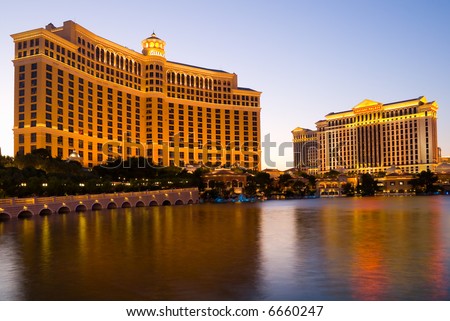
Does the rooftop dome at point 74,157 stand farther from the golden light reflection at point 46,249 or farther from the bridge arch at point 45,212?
the golden light reflection at point 46,249

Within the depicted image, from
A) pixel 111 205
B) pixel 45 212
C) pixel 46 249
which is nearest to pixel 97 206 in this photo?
pixel 111 205

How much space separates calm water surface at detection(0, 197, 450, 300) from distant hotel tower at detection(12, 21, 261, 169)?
324 feet

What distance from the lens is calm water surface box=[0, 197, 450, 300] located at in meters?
21.0

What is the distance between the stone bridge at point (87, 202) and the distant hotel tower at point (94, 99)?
42.9m

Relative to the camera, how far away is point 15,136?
452 ft

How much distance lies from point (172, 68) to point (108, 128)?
4649cm

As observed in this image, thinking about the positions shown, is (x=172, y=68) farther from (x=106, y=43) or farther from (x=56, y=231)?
(x=56, y=231)

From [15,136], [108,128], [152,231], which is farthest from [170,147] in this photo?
[152,231]

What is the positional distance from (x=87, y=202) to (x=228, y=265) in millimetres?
66854

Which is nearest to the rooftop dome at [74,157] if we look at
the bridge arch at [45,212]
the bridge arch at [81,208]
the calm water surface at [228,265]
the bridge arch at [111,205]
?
the bridge arch at [111,205]

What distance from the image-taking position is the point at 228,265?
28.2 meters

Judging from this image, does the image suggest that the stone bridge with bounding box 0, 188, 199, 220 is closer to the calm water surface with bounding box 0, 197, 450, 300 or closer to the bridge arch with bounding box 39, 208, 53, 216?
the bridge arch with bounding box 39, 208, 53, 216

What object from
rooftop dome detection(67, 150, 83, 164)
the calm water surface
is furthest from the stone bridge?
rooftop dome detection(67, 150, 83, 164)

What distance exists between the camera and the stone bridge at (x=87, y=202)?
69.4 m
